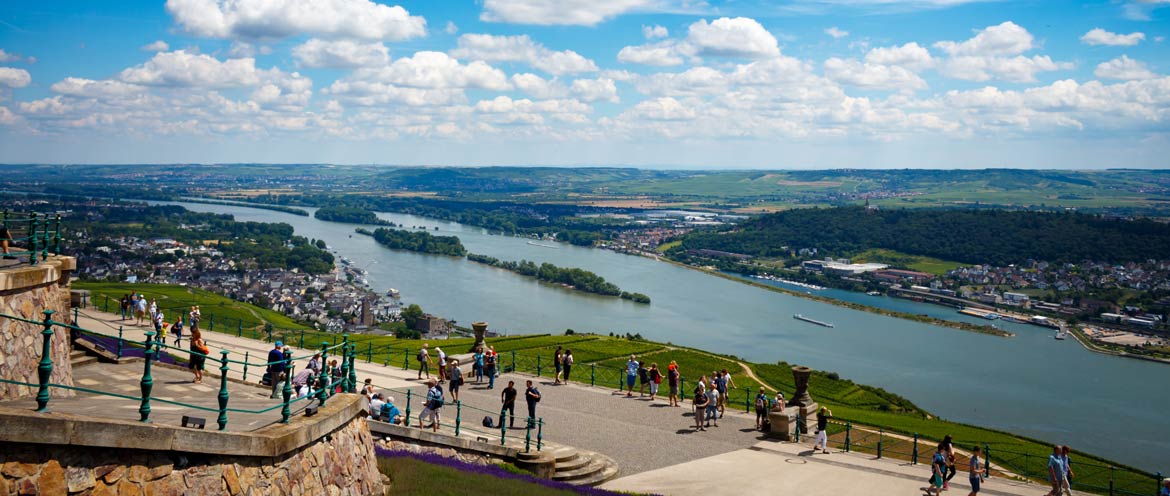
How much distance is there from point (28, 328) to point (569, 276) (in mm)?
105827

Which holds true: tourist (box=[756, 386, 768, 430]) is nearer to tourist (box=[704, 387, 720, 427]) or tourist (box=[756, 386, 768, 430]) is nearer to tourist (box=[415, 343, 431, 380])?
tourist (box=[704, 387, 720, 427])

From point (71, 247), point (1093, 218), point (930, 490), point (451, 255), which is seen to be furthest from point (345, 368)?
point (1093, 218)

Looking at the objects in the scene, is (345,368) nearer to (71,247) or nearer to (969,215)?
(71,247)

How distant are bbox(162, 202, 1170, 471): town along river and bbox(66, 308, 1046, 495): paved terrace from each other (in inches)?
1379

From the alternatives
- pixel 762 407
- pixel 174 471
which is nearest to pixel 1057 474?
pixel 762 407

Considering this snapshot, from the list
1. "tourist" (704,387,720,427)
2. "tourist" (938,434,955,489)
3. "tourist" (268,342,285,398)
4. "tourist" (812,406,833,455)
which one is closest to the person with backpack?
"tourist" (704,387,720,427)

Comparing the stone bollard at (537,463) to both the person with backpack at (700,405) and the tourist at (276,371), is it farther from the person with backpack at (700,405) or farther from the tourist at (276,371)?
the person with backpack at (700,405)

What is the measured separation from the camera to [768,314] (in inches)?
3792

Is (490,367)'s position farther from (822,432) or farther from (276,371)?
(276,371)

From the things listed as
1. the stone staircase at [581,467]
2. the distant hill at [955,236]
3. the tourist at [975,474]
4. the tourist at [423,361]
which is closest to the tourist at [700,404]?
the stone staircase at [581,467]

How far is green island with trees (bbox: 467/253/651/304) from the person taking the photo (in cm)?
10381

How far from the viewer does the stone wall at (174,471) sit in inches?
277

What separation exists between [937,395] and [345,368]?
5616cm

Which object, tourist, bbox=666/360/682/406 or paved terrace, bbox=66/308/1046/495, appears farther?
tourist, bbox=666/360/682/406
